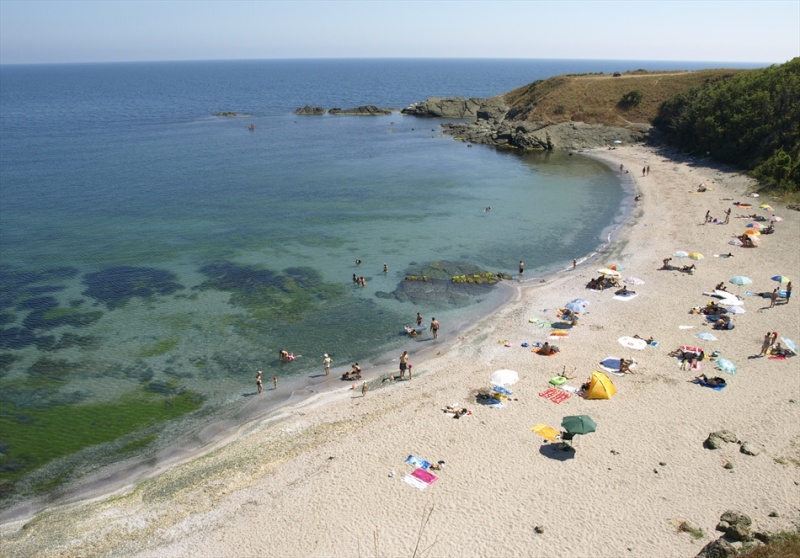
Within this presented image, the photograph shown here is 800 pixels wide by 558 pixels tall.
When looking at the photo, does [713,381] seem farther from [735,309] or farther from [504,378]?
[735,309]

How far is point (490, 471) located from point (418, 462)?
9.29ft

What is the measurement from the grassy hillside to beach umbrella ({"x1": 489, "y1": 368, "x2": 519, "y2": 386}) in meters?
84.7

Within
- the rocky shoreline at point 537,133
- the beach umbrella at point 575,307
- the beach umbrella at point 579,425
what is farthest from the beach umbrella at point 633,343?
the rocky shoreline at point 537,133

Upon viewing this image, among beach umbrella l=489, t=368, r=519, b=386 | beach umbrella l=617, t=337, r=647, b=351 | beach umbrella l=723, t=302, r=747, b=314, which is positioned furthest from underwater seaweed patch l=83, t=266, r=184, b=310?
beach umbrella l=723, t=302, r=747, b=314

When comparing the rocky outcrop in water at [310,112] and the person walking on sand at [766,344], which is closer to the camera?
the person walking on sand at [766,344]

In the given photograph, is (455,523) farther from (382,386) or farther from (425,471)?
(382,386)

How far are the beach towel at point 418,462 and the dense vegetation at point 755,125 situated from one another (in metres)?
56.2

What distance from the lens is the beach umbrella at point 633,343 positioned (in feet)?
97.8

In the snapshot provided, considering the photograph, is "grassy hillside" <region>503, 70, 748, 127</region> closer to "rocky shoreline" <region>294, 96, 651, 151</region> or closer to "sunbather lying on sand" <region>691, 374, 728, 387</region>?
"rocky shoreline" <region>294, 96, 651, 151</region>

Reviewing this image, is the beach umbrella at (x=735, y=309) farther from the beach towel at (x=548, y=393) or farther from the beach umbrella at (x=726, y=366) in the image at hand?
the beach towel at (x=548, y=393)

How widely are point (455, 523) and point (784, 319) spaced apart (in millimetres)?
26310

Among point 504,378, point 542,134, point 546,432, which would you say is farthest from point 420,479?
point 542,134

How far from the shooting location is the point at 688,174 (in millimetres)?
70438

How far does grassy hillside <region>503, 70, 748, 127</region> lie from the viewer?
98.6 meters
